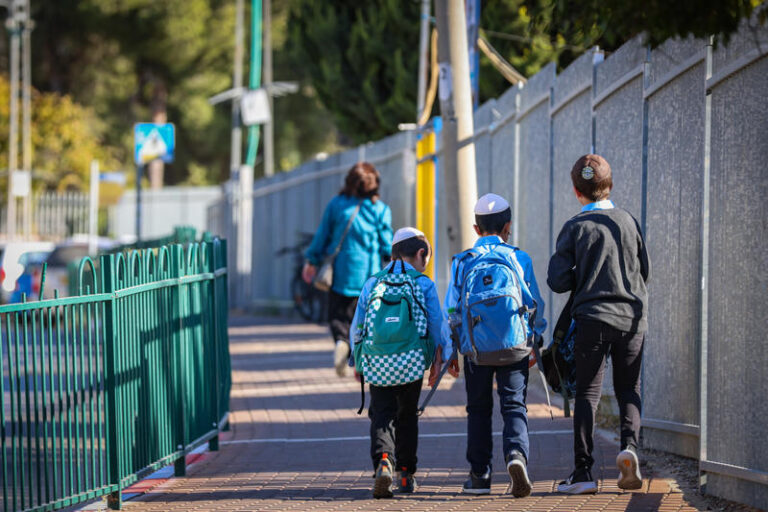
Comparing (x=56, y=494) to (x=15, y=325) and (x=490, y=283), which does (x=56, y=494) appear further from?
(x=490, y=283)

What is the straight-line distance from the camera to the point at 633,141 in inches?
310

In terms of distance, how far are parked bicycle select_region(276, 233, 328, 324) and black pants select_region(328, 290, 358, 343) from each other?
8807 millimetres

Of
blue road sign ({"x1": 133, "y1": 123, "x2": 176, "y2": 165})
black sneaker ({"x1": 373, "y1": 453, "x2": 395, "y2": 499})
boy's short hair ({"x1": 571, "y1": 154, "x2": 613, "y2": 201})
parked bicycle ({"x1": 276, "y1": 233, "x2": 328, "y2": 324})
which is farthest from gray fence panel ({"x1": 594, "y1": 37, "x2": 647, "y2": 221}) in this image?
parked bicycle ({"x1": 276, "y1": 233, "x2": 328, "y2": 324})

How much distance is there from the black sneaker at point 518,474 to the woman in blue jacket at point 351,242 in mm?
4401

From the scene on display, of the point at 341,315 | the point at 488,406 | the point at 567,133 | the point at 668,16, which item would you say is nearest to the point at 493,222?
the point at 488,406

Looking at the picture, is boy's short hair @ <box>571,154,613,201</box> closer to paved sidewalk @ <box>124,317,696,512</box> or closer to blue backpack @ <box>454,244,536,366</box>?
blue backpack @ <box>454,244,536,366</box>

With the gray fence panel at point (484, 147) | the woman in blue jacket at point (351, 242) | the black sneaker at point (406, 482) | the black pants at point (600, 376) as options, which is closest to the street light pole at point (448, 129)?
the woman in blue jacket at point (351, 242)

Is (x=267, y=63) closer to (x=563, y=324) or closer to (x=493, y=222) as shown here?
(x=493, y=222)

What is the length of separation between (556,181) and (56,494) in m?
5.03

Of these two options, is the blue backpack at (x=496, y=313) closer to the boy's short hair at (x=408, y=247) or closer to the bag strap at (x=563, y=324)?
the bag strap at (x=563, y=324)

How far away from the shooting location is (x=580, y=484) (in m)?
6.26

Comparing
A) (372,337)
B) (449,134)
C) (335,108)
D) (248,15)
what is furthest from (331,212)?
(248,15)

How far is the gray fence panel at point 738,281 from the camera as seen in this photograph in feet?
18.4

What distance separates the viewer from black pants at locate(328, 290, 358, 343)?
1055 cm
